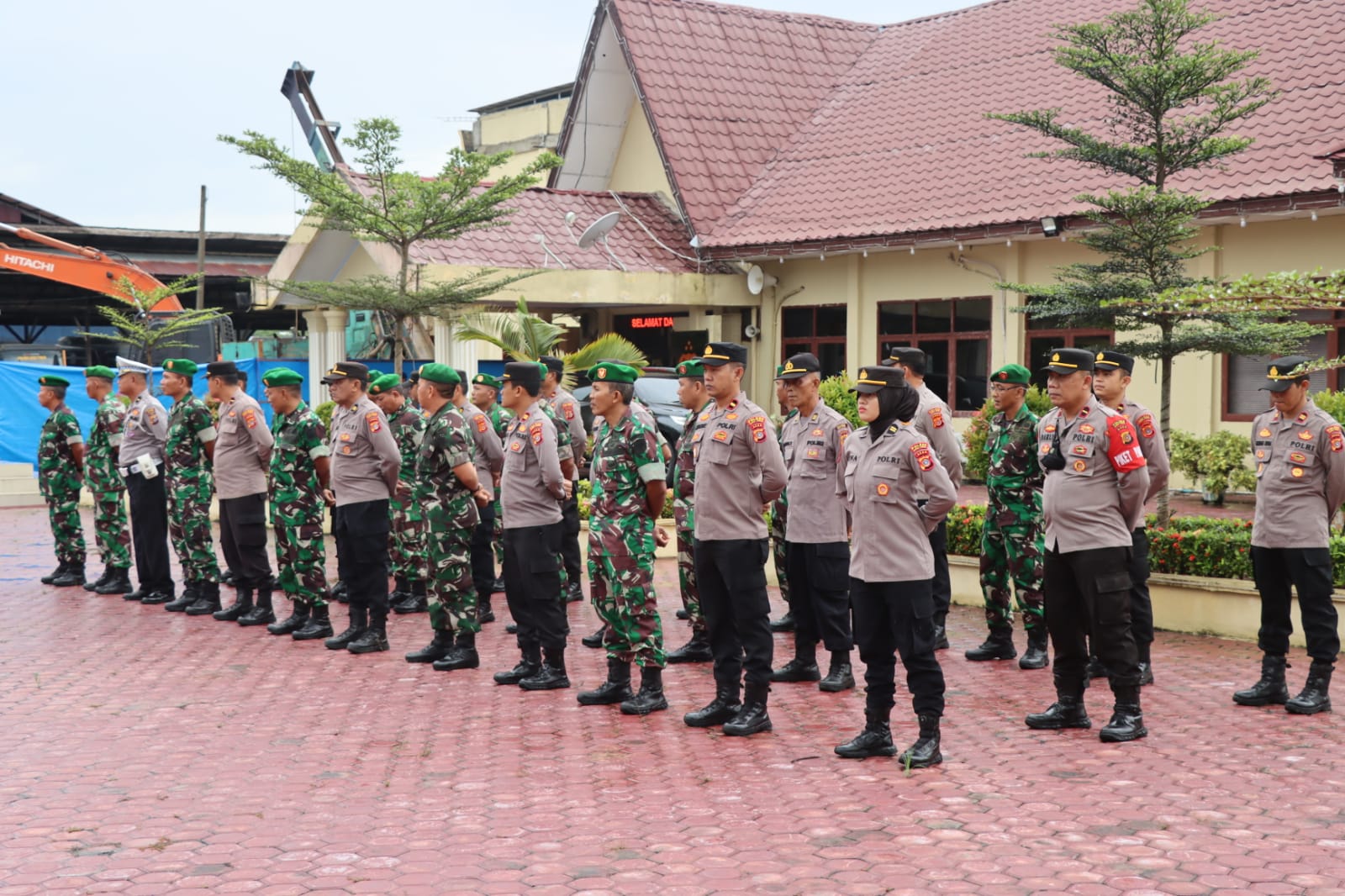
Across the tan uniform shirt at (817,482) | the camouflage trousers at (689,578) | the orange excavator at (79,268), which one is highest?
the orange excavator at (79,268)

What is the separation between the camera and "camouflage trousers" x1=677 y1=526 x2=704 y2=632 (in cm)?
947

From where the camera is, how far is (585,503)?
14531mm

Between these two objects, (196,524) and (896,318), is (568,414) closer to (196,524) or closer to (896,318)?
(196,524)

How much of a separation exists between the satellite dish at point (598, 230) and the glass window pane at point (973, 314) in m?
5.84

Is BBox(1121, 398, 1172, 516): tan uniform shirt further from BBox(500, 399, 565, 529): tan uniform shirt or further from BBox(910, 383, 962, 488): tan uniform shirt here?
BBox(500, 399, 565, 529): tan uniform shirt

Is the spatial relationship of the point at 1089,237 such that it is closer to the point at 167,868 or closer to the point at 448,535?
the point at 448,535

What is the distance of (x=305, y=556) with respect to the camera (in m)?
10.4

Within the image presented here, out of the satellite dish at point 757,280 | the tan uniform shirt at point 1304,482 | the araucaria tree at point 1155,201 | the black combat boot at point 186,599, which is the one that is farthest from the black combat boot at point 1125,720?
the satellite dish at point 757,280

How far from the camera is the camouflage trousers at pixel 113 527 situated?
1290 cm

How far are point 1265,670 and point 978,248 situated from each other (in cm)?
1337

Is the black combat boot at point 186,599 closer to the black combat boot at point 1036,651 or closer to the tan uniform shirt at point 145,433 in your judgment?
the tan uniform shirt at point 145,433

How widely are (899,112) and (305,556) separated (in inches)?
655

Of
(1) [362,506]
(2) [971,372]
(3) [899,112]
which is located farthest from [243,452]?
(3) [899,112]

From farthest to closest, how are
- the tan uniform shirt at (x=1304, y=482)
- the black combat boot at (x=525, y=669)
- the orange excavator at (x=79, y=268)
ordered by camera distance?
the orange excavator at (x=79, y=268), the black combat boot at (x=525, y=669), the tan uniform shirt at (x=1304, y=482)
